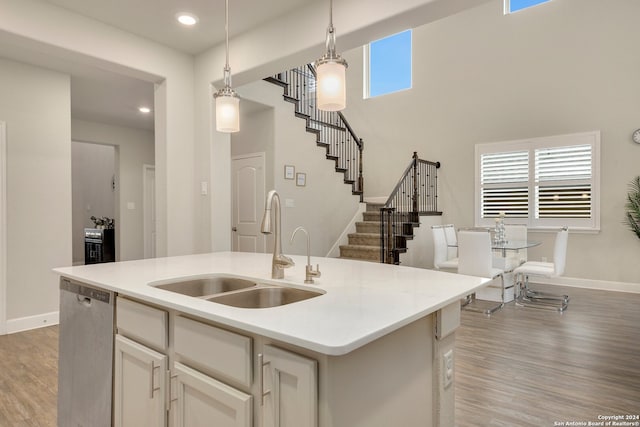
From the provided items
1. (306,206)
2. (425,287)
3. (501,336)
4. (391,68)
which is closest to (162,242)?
(306,206)

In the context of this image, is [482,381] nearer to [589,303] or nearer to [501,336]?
[501,336]

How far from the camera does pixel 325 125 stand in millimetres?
6488

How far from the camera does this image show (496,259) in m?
5.06

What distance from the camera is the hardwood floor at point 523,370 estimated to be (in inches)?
91.1

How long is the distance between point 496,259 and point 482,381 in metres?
2.69

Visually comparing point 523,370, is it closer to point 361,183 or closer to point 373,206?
point 373,206

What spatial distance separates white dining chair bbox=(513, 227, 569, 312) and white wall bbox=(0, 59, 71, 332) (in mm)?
5563

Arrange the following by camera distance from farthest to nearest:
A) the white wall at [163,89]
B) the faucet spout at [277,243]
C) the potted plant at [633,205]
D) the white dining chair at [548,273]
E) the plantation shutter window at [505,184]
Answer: the plantation shutter window at [505,184] → the potted plant at [633,205] → the white dining chair at [548,273] → the white wall at [163,89] → the faucet spout at [277,243]

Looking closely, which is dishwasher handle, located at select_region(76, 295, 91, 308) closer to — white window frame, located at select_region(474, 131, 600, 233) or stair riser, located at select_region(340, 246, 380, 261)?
stair riser, located at select_region(340, 246, 380, 261)

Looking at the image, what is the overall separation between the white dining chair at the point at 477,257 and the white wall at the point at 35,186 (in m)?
4.60

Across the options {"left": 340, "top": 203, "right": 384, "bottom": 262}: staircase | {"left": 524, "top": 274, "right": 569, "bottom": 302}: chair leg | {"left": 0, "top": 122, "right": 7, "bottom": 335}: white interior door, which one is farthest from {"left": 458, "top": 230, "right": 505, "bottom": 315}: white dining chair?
{"left": 0, "top": 122, "right": 7, "bottom": 335}: white interior door

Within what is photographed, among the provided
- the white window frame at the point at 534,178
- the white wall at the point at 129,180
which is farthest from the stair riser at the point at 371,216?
the white wall at the point at 129,180

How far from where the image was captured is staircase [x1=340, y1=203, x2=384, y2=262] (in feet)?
19.7

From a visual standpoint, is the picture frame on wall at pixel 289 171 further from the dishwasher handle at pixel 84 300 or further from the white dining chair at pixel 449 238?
the dishwasher handle at pixel 84 300
